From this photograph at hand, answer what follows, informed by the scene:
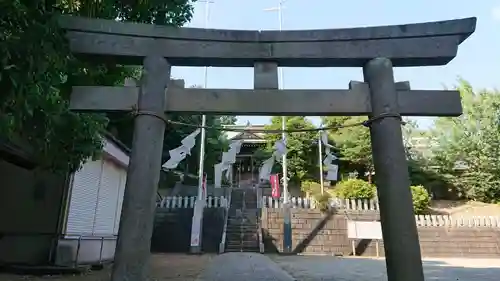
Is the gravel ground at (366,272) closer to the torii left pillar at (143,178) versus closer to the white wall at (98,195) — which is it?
the torii left pillar at (143,178)

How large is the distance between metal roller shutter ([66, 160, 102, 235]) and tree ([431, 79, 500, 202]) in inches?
919

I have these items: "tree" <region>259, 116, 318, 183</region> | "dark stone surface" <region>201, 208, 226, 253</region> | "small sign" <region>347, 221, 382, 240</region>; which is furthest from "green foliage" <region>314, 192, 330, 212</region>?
"tree" <region>259, 116, 318, 183</region>

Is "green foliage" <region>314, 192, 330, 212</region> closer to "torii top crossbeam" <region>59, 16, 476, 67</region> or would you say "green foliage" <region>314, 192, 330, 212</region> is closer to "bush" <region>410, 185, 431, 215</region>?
"bush" <region>410, 185, 431, 215</region>

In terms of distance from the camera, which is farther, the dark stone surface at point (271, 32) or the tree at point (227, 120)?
the tree at point (227, 120)

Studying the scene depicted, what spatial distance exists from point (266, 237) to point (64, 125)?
13.5 m

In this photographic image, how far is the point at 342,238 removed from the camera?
17.6m

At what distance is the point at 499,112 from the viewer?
24.6m

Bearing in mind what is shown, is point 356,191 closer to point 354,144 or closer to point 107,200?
point 354,144

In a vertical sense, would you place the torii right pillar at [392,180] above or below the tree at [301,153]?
below

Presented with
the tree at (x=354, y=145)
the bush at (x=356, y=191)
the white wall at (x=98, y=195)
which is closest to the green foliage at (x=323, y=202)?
the bush at (x=356, y=191)

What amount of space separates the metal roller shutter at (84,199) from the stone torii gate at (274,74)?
555 cm

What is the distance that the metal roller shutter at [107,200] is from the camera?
10.2 m

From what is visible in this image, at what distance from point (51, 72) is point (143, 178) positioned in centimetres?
188

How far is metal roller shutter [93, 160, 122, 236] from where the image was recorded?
10.2 m
